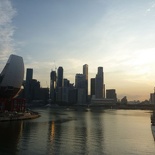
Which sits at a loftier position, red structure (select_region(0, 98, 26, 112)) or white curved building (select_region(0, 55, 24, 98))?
white curved building (select_region(0, 55, 24, 98))

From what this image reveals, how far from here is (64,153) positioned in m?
34.3

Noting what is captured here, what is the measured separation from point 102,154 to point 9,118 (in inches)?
2198

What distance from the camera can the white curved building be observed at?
105 meters

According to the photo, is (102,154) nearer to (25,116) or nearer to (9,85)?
(25,116)

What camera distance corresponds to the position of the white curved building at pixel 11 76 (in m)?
105

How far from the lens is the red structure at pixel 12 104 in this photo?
9719 centimetres

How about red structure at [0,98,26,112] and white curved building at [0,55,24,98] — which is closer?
red structure at [0,98,26,112]

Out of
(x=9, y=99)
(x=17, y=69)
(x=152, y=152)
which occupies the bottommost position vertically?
(x=152, y=152)

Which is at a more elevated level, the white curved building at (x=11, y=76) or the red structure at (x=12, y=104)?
the white curved building at (x=11, y=76)

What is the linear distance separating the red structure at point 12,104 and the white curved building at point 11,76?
5121 mm

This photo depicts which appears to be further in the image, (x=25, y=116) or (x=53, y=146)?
(x=25, y=116)

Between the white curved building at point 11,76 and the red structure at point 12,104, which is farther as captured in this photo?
the white curved building at point 11,76

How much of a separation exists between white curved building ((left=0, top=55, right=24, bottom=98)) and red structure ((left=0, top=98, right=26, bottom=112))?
16.8 ft

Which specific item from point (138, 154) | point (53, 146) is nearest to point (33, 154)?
point (53, 146)
